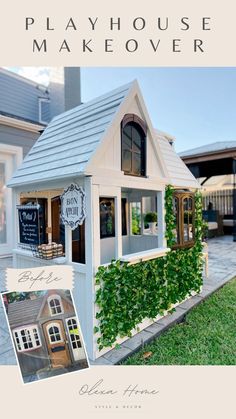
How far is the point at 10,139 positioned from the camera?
5863 millimetres

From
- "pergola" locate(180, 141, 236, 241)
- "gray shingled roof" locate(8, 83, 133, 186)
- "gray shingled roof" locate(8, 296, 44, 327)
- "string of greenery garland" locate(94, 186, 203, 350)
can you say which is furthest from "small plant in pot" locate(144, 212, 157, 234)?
"pergola" locate(180, 141, 236, 241)

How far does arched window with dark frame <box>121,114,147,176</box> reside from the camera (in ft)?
8.52

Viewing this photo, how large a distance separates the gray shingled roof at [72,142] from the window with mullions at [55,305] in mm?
1034

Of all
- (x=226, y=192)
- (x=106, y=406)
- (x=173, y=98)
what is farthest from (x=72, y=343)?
(x=226, y=192)

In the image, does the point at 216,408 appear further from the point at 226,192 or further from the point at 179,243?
the point at 226,192

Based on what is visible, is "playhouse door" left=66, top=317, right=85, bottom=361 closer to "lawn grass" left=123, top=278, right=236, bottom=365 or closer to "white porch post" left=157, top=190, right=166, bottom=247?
"lawn grass" left=123, top=278, right=236, bottom=365

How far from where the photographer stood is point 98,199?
2.29 metres

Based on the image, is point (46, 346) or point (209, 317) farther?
point (209, 317)

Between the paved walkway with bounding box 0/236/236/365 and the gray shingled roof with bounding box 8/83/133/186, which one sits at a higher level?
the gray shingled roof with bounding box 8/83/133/186

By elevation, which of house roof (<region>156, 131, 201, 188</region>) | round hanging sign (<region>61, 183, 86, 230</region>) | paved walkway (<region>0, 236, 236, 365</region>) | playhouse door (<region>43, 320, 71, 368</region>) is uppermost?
house roof (<region>156, 131, 201, 188</region>)

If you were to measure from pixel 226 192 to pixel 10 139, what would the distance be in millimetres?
11123

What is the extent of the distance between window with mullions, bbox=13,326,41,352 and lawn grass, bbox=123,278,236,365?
3.56 ft

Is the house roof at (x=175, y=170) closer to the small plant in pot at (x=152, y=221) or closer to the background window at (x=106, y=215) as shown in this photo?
the background window at (x=106, y=215)

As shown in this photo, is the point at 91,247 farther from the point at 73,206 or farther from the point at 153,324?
the point at 153,324
